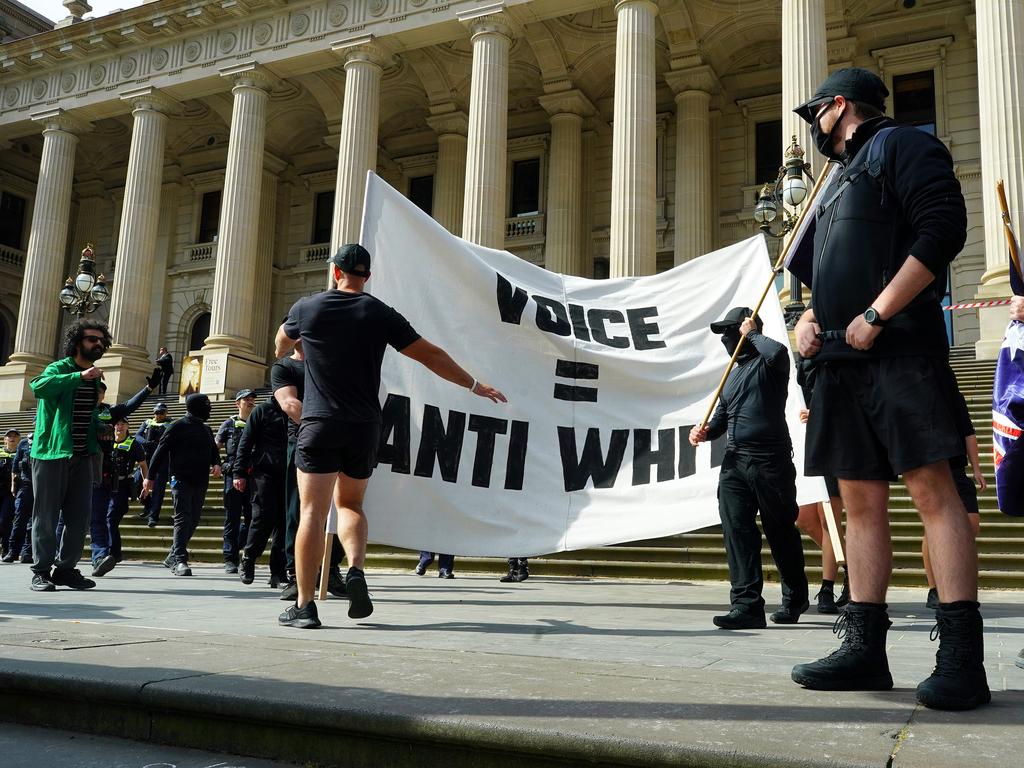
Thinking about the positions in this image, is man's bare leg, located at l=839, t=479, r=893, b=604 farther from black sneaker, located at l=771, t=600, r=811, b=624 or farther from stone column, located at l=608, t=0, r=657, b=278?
stone column, located at l=608, t=0, r=657, b=278

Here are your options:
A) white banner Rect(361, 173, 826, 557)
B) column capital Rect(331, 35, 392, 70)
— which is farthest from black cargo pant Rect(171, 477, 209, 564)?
column capital Rect(331, 35, 392, 70)

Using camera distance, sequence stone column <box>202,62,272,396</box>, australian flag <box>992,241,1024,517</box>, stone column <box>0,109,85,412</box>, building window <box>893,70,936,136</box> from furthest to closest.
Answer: stone column <box>0,109,85,412</box>, stone column <box>202,62,272,396</box>, building window <box>893,70,936,136</box>, australian flag <box>992,241,1024,517</box>

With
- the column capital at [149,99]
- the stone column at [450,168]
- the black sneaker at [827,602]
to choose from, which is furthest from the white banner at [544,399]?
the column capital at [149,99]

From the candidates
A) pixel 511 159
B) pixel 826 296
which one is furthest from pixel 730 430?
pixel 511 159

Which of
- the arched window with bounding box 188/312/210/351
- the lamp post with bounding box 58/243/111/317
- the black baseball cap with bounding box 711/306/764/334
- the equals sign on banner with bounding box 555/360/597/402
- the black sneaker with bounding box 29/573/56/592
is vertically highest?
the arched window with bounding box 188/312/210/351

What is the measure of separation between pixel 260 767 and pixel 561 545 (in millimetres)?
3357

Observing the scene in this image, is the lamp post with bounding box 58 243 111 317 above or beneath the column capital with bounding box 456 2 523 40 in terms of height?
beneath

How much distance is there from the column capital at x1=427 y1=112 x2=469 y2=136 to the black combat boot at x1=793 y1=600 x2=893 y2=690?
27.2 meters

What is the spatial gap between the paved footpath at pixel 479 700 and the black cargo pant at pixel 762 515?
98 centimetres

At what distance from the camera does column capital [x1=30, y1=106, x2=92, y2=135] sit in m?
28.1

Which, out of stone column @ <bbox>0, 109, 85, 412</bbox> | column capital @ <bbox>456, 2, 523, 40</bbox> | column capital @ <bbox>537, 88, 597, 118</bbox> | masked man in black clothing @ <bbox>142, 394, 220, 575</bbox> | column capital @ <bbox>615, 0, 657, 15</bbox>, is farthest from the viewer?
stone column @ <bbox>0, 109, 85, 412</bbox>

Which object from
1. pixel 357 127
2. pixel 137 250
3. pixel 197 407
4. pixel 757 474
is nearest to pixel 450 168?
pixel 357 127

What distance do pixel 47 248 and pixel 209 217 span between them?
6.32m

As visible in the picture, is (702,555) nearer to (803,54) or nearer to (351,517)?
(351,517)
